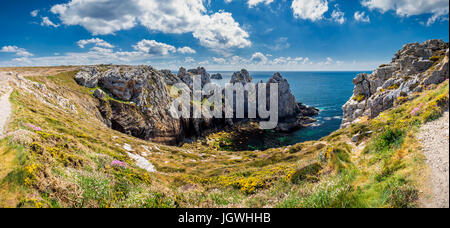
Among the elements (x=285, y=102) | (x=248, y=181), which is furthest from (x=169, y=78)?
(x=248, y=181)

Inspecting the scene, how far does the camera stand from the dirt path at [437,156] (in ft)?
22.2

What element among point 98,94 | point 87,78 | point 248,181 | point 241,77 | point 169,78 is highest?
point 241,77

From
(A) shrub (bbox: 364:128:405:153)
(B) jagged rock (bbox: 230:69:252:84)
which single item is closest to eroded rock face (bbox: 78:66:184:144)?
(A) shrub (bbox: 364:128:405:153)

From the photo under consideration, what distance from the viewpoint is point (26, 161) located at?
9977 mm

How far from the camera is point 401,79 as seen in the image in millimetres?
40594

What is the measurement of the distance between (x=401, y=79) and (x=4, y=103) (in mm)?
70983

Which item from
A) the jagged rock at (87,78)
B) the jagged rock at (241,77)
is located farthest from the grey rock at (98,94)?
the jagged rock at (241,77)

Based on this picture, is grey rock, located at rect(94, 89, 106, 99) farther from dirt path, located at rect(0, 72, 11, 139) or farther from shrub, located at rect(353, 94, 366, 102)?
shrub, located at rect(353, 94, 366, 102)

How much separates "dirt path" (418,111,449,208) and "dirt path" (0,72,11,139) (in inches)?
1011

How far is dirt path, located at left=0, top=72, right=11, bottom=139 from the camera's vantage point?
17.2 m

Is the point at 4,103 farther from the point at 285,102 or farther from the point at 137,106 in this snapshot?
the point at 285,102

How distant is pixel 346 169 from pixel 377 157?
210cm
